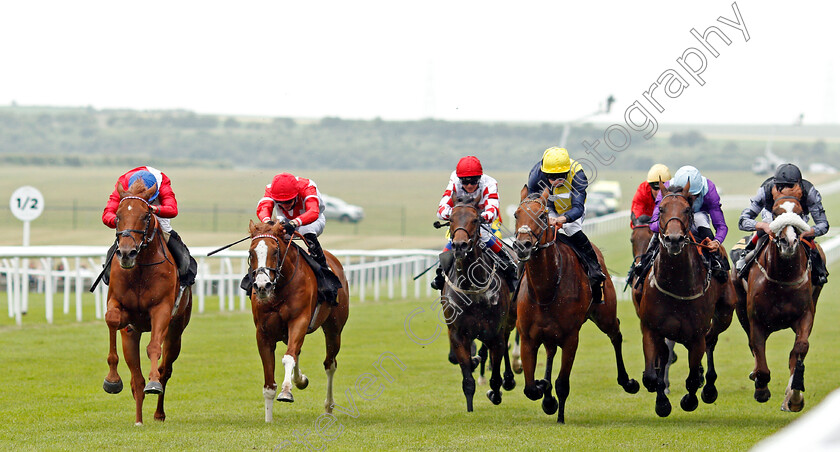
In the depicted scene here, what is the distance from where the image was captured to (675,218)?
7.30 metres

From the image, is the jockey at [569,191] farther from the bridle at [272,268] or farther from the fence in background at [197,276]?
the fence in background at [197,276]

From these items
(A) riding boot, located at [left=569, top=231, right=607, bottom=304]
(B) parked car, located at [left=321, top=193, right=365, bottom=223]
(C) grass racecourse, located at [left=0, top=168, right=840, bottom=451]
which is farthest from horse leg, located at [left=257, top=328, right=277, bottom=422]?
(B) parked car, located at [left=321, top=193, right=365, bottom=223]

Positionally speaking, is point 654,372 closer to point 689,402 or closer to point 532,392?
point 689,402

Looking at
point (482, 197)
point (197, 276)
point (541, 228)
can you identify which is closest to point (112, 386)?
point (482, 197)

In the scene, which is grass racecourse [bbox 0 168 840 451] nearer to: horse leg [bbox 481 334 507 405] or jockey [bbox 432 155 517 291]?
horse leg [bbox 481 334 507 405]

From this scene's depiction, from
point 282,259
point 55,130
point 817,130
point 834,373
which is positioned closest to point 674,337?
point 282,259

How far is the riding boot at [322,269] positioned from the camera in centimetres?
856

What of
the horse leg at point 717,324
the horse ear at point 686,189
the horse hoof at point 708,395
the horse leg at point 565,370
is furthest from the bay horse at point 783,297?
the horse leg at point 565,370

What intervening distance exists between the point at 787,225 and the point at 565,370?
1.97 meters

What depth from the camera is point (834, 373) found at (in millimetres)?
11578

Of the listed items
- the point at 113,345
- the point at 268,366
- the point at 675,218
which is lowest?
the point at 268,366

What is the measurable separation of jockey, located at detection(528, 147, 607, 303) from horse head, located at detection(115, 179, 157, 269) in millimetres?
2893

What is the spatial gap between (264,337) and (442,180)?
50835 millimetres

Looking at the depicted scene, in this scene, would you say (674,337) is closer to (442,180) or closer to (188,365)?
(188,365)
